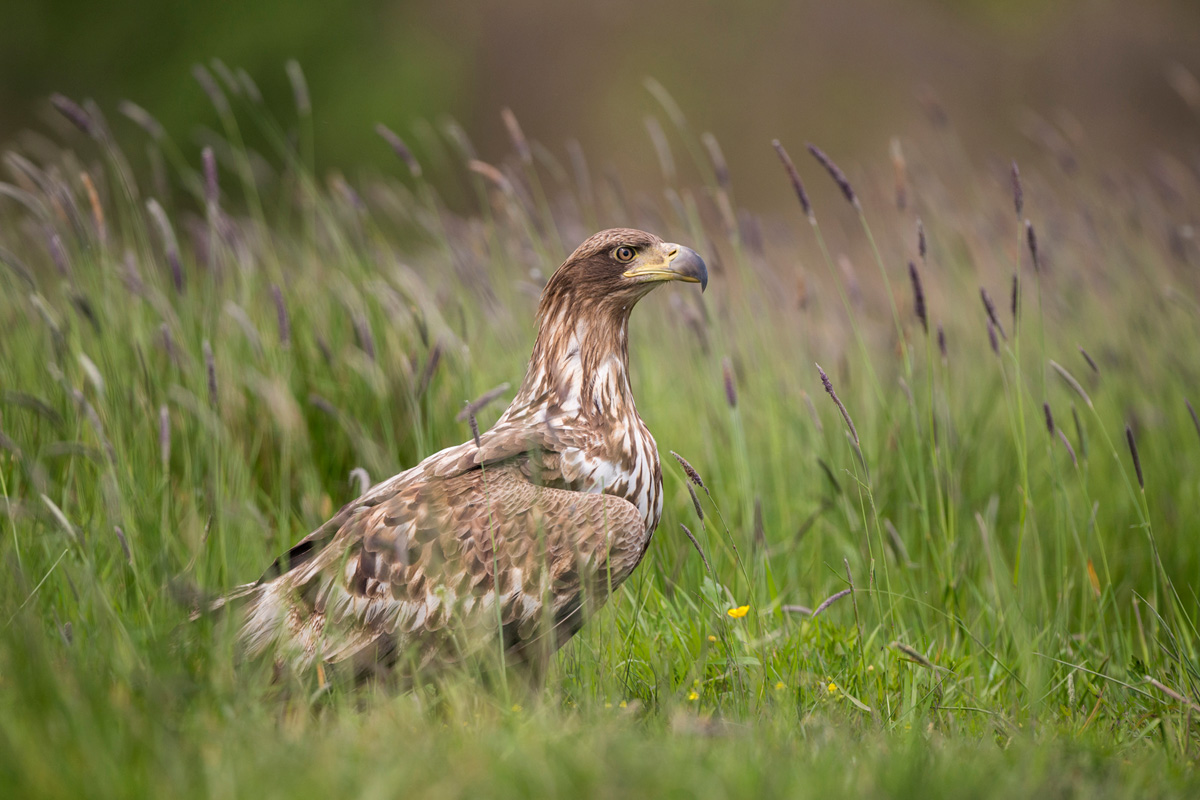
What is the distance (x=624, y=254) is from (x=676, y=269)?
21cm

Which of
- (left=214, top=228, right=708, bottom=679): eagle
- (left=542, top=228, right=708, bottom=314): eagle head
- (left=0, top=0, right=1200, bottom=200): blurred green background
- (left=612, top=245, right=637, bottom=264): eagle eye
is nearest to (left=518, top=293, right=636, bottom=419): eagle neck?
(left=542, top=228, right=708, bottom=314): eagle head

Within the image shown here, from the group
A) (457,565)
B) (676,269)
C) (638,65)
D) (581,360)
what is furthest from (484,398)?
(638,65)

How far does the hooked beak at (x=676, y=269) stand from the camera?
3.33 metres

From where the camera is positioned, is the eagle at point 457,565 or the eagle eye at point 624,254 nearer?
the eagle at point 457,565

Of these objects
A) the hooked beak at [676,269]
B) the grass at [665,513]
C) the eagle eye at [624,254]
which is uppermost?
the eagle eye at [624,254]

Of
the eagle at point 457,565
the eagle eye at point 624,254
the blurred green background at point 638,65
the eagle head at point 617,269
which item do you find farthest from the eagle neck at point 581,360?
the blurred green background at point 638,65

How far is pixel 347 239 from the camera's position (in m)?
4.92

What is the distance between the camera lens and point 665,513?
3900 millimetres

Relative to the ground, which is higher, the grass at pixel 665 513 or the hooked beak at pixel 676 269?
the hooked beak at pixel 676 269

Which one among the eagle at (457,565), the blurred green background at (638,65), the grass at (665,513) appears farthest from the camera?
the blurred green background at (638,65)

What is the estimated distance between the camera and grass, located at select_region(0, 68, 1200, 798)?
212cm

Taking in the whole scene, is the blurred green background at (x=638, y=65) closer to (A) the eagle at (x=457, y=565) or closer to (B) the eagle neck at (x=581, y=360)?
(B) the eagle neck at (x=581, y=360)

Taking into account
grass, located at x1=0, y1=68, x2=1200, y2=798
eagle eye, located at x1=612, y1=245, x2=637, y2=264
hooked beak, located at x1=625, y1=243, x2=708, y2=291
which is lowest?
grass, located at x1=0, y1=68, x2=1200, y2=798

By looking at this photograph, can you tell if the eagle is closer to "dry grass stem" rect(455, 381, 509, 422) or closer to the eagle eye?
"dry grass stem" rect(455, 381, 509, 422)
